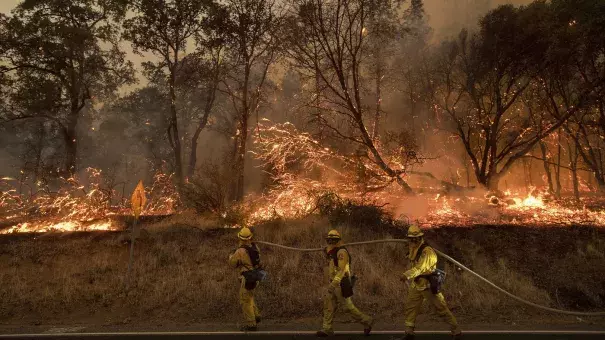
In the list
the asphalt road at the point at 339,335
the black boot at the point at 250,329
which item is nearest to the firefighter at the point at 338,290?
the asphalt road at the point at 339,335

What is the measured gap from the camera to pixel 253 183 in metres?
43.5

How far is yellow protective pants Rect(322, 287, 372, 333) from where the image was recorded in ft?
23.7

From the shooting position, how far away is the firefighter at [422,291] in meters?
7.05

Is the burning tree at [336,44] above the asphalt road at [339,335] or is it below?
above

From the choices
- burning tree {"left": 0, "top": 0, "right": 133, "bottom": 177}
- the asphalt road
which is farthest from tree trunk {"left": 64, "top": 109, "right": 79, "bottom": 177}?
the asphalt road

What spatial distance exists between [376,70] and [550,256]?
19.3 metres

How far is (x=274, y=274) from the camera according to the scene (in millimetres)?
10875

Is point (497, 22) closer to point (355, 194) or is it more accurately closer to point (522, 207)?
point (522, 207)

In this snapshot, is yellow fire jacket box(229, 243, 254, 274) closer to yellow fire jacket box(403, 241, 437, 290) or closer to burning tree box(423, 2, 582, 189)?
yellow fire jacket box(403, 241, 437, 290)

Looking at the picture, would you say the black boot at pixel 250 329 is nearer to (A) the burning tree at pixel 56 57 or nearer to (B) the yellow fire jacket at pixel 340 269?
(B) the yellow fire jacket at pixel 340 269

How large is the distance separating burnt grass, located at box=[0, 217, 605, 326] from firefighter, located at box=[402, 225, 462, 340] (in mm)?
1633

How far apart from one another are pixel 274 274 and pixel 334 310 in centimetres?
375

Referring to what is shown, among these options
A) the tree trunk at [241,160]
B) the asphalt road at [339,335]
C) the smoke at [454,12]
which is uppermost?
the smoke at [454,12]

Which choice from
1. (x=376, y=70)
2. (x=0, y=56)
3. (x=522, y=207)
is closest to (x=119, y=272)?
(x=522, y=207)
